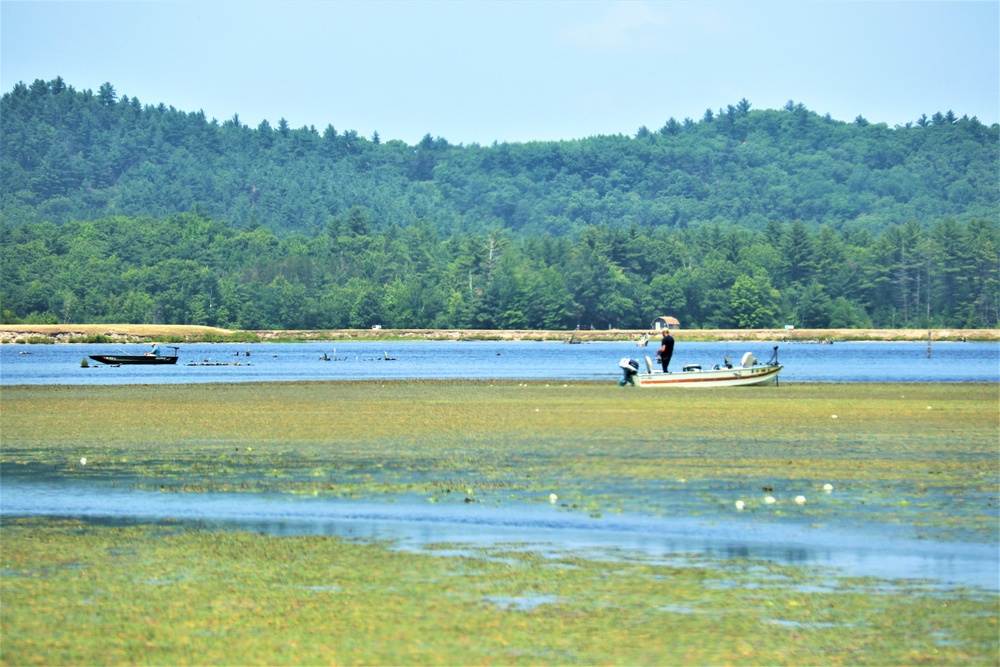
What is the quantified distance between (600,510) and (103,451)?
16320mm

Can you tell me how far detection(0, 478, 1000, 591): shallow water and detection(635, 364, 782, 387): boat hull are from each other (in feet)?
121

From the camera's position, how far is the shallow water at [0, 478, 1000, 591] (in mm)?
19562

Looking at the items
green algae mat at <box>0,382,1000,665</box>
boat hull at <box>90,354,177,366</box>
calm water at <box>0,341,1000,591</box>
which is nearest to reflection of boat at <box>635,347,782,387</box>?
green algae mat at <box>0,382,1000,665</box>

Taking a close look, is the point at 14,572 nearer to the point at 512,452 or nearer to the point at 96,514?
the point at 96,514

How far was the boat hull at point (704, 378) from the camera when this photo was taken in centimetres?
6188

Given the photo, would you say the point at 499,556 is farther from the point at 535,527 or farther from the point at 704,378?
the point at 704,378

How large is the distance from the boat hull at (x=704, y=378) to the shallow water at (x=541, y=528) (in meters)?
36.7

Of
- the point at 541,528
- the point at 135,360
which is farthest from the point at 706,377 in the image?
the point at 135,360

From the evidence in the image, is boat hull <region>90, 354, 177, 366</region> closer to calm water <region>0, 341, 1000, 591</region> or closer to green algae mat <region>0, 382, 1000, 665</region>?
green algae mat <region>0, 382, 1000, 665</region>

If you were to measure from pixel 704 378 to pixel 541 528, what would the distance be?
133ft

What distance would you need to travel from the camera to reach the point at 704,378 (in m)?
62.1

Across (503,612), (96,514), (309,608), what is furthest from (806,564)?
(96,514)

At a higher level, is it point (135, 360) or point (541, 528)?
point (541, 528)

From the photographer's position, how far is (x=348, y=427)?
42188 mm
